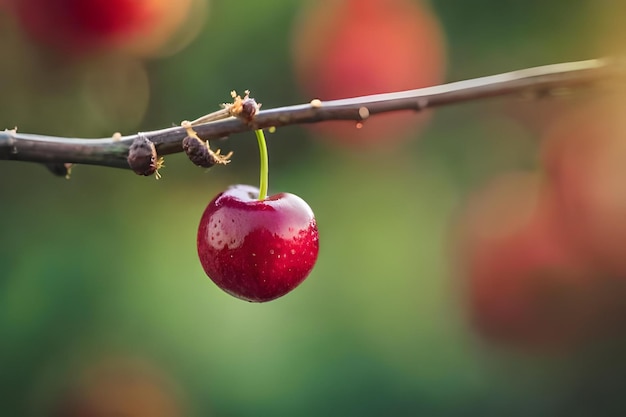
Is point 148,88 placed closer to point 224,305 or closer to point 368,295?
point 224,305

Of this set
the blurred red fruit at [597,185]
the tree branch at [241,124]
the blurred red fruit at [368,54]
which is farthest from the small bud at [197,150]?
the blurred red fruit at [597,185]

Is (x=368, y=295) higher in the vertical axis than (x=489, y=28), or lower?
lower

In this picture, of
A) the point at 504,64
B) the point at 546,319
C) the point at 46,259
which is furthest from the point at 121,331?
the point at 504,64

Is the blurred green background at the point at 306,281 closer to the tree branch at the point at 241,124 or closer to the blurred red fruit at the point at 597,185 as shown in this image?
the blurred red fruit at the point at 597,185

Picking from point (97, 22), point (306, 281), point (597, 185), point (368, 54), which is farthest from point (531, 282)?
point (97, 22)

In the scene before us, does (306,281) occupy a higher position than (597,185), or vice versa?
(597,185)

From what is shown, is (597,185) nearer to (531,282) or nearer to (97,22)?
(531,282)
